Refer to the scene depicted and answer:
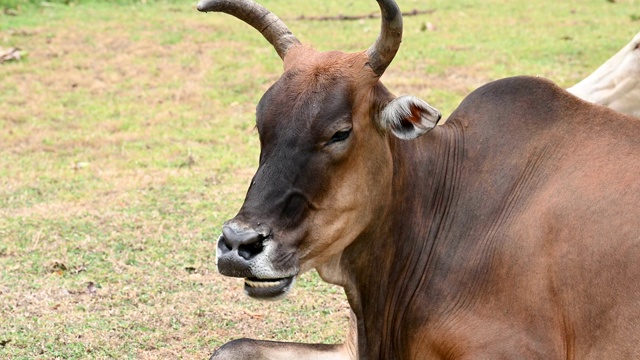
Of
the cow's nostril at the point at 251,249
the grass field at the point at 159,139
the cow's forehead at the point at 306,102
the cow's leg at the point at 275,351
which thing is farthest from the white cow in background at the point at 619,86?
the cow's nostril at the point at 251,249

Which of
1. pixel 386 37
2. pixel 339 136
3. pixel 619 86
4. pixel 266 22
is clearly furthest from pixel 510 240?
pixel 619 86

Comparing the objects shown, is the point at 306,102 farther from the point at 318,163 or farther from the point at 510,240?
the point at 510,240

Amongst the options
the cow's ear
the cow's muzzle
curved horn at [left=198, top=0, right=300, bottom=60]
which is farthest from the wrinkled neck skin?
curved horn at [left=198, top=0, right=300, bottom=60]

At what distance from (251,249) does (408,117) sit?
86cm

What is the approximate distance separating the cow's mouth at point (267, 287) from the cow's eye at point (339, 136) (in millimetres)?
576

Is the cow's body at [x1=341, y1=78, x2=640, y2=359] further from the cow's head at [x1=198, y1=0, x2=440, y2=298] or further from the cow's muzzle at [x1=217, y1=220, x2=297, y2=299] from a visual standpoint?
the cow's muzzle at [x1=217, y1=220, x2=297, y2=299]

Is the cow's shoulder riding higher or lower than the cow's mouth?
higher

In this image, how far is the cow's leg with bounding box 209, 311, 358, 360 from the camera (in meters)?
4.87

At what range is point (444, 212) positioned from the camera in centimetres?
454

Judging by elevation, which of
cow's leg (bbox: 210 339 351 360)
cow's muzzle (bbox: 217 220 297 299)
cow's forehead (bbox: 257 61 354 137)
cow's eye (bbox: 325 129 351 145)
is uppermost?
cow's forehead (bbox: 257 61 354 137)

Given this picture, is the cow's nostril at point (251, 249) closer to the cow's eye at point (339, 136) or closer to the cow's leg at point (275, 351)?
the cow's eye at point (339, 136)

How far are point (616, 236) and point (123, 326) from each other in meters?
2.93

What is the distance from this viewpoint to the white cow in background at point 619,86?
6.67 metres

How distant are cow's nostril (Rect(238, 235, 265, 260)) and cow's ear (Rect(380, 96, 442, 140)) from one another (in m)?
0.74
